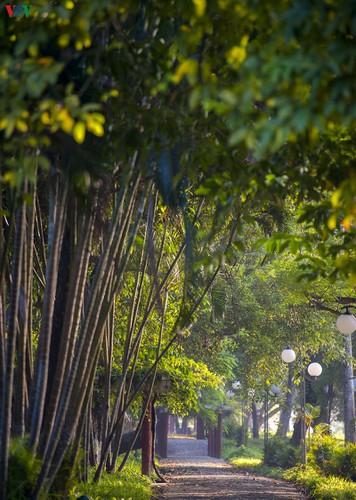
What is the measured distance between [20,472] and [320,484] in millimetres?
10049

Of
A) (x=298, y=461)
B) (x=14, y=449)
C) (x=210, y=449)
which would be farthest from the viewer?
(x=210, y=449)

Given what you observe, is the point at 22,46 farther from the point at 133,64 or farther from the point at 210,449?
the point at 210,449

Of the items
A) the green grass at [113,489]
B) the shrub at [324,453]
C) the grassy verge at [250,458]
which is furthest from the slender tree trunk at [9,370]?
the grassy verge at [250,458]

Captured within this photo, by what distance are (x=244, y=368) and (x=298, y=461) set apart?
10.9 ft

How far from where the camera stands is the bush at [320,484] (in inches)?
479

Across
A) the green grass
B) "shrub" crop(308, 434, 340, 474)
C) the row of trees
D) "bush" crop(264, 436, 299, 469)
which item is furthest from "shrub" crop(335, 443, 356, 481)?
the row of trees

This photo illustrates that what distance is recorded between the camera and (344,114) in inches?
128

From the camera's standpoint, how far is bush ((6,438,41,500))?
549 centimetres

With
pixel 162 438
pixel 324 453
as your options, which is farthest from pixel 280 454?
pixel 162 438

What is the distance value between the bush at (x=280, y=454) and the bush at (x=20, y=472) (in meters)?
17.8

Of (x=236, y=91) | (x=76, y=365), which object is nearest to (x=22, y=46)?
(x=236, y=91)

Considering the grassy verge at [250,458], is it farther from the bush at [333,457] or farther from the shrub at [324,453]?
the bush at [333,457]

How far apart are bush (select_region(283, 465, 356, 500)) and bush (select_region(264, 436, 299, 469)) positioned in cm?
351

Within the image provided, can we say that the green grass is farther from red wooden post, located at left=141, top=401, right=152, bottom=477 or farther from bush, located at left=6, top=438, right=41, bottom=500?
red wooden post, located at left=141, top=401, right=152, bottom=477
